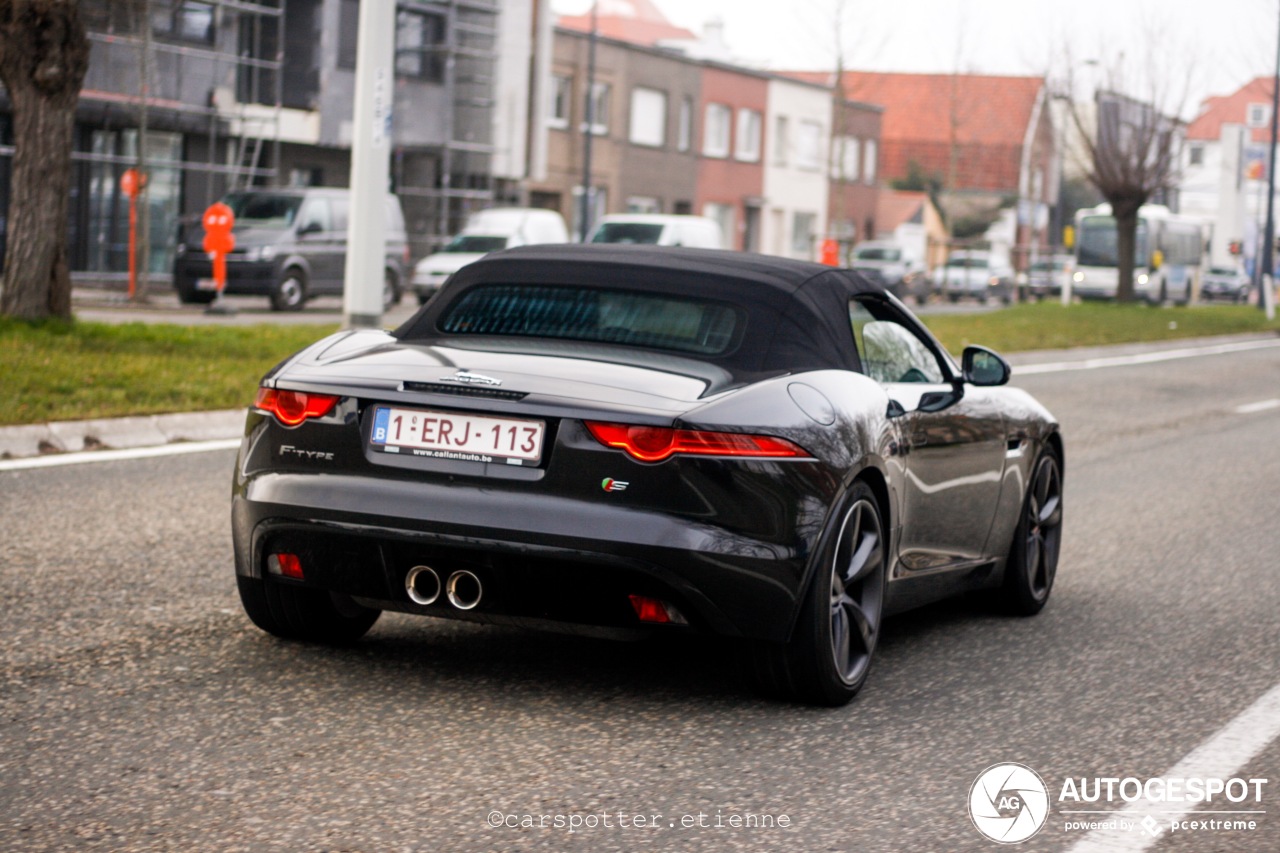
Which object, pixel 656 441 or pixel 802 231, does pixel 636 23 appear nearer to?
pixel 802 231

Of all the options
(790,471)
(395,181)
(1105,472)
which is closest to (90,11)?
(395,181)

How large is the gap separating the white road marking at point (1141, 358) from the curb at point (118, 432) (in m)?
12.2

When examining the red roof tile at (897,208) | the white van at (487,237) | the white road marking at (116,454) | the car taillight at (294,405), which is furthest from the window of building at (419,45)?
the car taillight at (294,405)

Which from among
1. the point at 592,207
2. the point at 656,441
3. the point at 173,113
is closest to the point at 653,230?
the point at 173,113

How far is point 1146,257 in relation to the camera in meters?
70.4

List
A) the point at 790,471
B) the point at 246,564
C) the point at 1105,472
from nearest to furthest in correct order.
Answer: the point at 790,471 → the point at 246,564 → the point at 1105,472

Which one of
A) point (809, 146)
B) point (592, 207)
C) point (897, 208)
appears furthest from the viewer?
point (897, 208)

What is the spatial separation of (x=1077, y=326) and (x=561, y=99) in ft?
81.7

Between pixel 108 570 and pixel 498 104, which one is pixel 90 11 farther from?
pixel 108 570

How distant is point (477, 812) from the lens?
4105 millimetres

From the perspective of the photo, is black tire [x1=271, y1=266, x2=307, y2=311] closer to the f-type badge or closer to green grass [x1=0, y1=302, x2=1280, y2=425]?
green grass [x1=0, y1=302, x2=1280, y2=425]

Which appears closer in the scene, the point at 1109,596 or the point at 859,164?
the point at 1109,596

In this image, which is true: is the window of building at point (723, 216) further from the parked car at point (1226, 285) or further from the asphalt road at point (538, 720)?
the asphalt road at point (538, 720)

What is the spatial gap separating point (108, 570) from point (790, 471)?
10.4ft
